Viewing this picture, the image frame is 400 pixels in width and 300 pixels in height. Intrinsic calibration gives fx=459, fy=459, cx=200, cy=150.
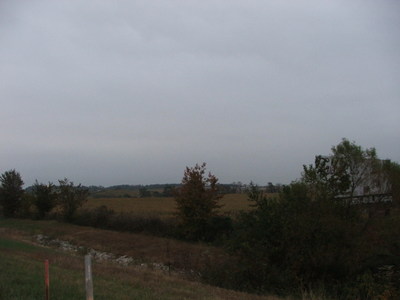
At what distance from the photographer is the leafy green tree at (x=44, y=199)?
61.2 metres

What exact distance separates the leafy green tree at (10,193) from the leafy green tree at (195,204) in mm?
38356

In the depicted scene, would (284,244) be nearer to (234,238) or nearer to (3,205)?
(234,238)

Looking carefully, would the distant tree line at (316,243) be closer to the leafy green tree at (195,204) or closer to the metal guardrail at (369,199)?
the metal guardrail at (369,199)

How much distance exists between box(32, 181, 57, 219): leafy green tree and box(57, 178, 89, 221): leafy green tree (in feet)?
11.6

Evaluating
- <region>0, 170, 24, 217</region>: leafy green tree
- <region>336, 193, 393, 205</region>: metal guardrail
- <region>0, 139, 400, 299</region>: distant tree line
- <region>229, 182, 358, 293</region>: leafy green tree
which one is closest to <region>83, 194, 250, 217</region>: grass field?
<region>0, 170, 24, 217</region>: leafy green tree

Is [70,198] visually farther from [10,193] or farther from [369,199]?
[369,199]

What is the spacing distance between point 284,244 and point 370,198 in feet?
20.3

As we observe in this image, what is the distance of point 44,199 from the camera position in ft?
201

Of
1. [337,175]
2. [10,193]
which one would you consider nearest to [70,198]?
[10,193]

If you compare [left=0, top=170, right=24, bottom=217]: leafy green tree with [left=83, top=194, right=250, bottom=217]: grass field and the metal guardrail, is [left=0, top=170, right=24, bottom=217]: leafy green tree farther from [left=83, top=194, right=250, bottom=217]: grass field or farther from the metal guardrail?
the metal guardrail

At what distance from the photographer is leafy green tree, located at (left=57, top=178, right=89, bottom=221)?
54.7 meters

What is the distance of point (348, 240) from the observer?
16.8 metres

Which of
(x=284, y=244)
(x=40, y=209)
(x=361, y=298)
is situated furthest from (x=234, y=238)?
(x=40, y=209)

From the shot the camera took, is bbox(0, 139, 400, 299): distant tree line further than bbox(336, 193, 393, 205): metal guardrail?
No
